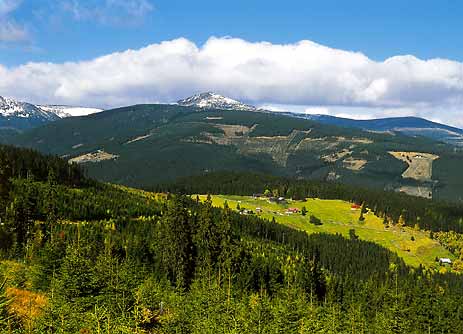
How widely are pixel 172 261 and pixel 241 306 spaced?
39.9 metres

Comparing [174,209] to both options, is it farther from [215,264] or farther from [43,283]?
A: [43,283]

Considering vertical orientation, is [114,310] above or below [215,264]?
above

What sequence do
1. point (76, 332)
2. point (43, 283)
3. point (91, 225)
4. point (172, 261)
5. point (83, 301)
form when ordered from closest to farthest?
1. point (76, 332)
2. point (83, 301)
3. point (43, 283)
4. point (172, 261)
5. point (91, 225)

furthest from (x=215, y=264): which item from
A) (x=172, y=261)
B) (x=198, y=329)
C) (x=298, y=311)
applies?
(x=198, y=329)

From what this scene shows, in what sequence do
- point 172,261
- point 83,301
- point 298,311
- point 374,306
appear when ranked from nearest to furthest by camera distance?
point 83,301
point 298,311
point 172,261
point 374,306

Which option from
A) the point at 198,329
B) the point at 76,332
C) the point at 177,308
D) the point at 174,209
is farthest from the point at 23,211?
the point at 76,332

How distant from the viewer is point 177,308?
246 ft

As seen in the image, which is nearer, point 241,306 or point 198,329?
point 198,329

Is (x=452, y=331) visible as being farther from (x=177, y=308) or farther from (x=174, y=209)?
(x=177, y=308)

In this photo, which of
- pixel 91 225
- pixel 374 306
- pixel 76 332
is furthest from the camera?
pixel 91 225

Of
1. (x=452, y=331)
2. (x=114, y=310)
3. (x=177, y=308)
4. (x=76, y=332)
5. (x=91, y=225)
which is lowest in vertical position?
(x=452, y=331)

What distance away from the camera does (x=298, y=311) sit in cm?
7331

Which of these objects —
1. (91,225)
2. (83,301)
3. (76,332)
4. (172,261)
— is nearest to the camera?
(76,332)

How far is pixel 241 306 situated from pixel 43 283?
34.5 m
